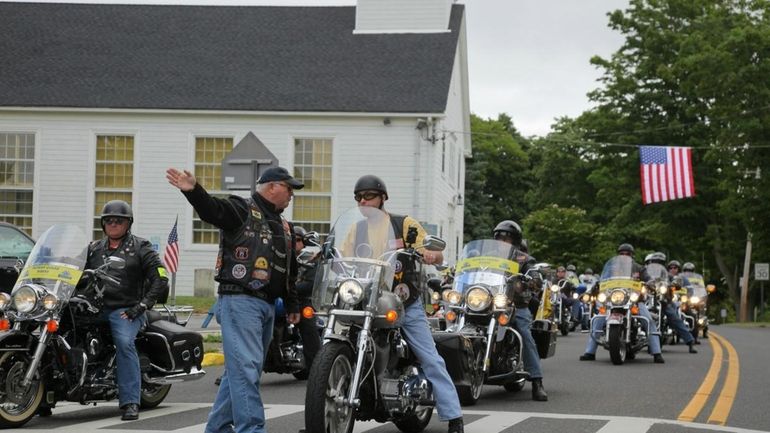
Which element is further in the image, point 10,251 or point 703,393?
point 10,251

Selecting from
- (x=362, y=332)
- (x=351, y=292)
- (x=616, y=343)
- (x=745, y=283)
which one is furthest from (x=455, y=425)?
(x=745, y=283)

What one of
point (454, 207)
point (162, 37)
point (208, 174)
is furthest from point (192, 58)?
point (454, 207)

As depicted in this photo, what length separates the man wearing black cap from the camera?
24.0ft

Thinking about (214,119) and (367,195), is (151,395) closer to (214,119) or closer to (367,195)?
(367,195)

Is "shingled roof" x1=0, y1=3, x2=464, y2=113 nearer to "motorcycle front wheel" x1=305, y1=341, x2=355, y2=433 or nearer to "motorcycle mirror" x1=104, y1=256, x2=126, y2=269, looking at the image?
"motorcycle mirror" x1=104, y1=256, x2=126, y2=269

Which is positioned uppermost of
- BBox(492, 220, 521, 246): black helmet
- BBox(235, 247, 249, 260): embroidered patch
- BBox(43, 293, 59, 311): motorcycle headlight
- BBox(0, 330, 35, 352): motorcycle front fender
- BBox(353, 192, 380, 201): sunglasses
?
BBox(353, 192, 380, 201): sunglasses

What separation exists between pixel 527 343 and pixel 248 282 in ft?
16.8

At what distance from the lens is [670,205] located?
4991cm

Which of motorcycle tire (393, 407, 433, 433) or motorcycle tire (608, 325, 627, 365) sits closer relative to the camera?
motorcycle tire (393, 407, 433, 433)

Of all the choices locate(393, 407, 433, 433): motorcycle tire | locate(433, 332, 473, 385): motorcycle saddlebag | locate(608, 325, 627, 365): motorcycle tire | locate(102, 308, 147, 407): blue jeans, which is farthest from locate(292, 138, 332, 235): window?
locate(393, 407, 433, 433): motorcycle tire

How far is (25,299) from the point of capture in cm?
947

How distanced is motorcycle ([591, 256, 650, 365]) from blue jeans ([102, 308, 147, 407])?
8.68 metres

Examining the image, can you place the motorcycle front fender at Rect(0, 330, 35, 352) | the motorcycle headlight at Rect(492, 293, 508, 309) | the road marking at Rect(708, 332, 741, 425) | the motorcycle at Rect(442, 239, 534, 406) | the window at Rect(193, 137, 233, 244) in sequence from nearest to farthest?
the motorcycle front fender at Rect(0, 330, 35, 352) < the road marking at Rect(708, 332, 741, 425) < the motorcycle at Rect(442, 239, 534, 406) < the motorcycle headlight at Rect(492, 293, 508, 309) < the window at Rect(193, 137, 233, 244)

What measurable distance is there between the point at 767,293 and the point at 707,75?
19.1m
